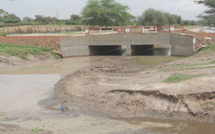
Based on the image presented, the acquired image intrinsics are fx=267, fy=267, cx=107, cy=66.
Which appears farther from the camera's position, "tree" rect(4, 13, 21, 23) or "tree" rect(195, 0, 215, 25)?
"tree" rect(4, 13, 21, 23)

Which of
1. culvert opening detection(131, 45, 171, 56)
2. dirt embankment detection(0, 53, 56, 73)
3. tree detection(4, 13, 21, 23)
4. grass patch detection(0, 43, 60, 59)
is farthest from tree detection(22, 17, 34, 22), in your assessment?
dirt embankment detection(0, 53, 56, 73)

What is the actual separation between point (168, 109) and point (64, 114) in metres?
3.16

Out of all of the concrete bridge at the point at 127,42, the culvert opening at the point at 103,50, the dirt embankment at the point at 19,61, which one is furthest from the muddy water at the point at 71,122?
the culvert opening at the point at 103,50

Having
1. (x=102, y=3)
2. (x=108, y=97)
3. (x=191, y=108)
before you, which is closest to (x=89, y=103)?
(x=108, y=97)

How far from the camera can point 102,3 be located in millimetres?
48156

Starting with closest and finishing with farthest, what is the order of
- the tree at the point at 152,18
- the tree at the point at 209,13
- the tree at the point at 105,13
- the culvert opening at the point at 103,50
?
the tree at the point at 209,13 → the culvert opening at the point at 103,50 → the tree at the point at 105,13 → the tree at the point at 152,18

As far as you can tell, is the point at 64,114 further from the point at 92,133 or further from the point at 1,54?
the point at 1,54

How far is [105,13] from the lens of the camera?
46.5 metres

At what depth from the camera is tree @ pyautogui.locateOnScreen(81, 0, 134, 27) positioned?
152ft

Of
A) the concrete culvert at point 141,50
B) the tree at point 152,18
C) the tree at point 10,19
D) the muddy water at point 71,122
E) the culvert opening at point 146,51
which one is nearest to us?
the muddy water at point 71,122

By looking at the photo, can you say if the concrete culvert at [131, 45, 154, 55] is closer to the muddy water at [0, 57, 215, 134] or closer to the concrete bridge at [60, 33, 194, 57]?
the concrete bridge at [60, 33, 194, 57]

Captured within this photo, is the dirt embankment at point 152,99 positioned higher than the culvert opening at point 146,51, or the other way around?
the culvert opening at point 146,51

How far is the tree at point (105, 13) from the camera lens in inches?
1822

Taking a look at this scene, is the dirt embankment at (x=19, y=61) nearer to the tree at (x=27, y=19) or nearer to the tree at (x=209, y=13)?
the tree at (x=209, y=13)
